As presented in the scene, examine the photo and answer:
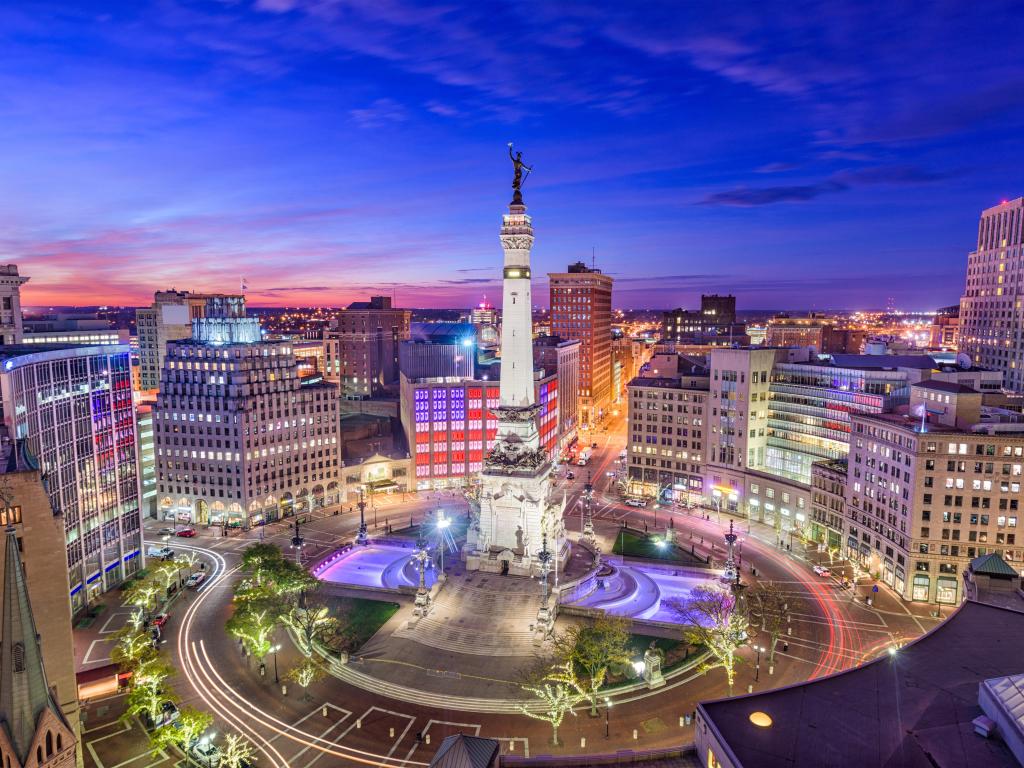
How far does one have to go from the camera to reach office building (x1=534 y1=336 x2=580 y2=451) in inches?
6634

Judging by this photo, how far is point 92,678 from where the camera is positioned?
6200 centimetres

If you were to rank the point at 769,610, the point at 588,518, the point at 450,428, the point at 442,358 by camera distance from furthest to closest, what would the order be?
the point at 442,358
the point at 450,428
the point at 588,518
the point at 769,610

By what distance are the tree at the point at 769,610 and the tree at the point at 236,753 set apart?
2028 inches

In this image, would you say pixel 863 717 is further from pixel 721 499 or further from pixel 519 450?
pixel 721 499

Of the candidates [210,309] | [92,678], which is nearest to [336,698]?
[92,678]

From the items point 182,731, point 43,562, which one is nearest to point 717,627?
point 182,731

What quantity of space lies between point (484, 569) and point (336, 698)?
31.0 metres

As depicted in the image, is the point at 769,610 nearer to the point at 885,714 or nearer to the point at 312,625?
the point at 885,714

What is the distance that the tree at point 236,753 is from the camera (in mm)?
49844

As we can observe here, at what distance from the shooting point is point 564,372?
575 ft

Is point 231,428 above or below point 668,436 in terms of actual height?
above

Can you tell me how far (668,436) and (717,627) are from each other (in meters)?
68.5

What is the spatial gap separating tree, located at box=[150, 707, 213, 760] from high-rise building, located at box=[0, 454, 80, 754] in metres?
6.30

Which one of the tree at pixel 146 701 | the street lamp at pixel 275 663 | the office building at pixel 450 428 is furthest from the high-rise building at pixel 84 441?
the office building at pixel 450 428
